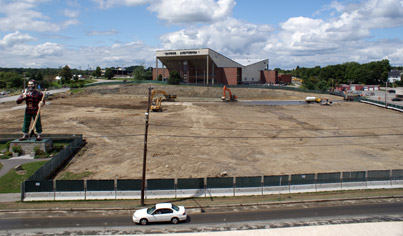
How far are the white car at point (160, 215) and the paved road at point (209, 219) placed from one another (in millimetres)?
387

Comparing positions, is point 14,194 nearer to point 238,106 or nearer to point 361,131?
point 361,131

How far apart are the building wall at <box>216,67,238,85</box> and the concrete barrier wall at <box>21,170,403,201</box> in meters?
90.6

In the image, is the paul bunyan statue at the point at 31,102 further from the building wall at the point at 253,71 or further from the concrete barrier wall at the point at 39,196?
the building wall at the point at 253,71

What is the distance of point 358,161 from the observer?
38062 mm

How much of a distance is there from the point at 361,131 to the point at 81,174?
157ft

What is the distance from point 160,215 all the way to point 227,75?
10034 cm

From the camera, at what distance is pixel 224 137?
5009cm

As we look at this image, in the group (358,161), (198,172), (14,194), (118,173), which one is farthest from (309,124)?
(14,194)

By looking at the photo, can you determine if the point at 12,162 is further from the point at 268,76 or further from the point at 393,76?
the point at 393,76

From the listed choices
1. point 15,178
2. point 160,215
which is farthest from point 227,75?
point 160,215

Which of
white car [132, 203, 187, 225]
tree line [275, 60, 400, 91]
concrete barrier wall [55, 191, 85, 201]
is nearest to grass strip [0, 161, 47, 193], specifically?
concrete barrier wall [55, 191, 85, 201]

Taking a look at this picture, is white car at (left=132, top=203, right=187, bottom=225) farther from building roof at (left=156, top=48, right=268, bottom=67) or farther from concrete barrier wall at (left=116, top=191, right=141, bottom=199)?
building roof at (left=156, top=48, right=268, bottom=67)

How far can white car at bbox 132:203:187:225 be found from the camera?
824 inches

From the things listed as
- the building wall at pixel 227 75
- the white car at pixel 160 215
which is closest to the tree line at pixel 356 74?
the building wall at pixel 227 75
